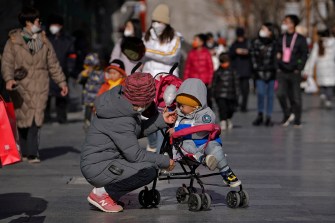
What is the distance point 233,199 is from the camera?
9742mm

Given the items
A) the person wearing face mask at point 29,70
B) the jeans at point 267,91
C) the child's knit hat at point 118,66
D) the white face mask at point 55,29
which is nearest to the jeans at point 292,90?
the jeans at point 267,91

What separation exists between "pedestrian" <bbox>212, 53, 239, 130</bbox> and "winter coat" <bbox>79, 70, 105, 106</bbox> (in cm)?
217

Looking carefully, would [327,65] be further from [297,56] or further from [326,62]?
[297,56]

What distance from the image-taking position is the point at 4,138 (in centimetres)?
841

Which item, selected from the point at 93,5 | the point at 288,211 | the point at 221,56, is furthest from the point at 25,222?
the point at 93,5

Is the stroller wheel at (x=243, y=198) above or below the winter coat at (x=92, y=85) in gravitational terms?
above

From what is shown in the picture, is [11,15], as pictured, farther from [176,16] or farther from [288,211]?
[176,16]

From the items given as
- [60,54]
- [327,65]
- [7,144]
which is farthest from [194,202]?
[327,65]

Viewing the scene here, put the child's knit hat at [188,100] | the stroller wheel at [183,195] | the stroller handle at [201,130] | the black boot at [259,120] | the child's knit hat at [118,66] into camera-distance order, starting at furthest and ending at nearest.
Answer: the black boot at [259,120] < the child's knit hat at [118,66] < the stroller wheel at [183,195] < the child's knit hat at [188,100] < the stroller handle at [201,130]

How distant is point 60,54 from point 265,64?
12.1 feet

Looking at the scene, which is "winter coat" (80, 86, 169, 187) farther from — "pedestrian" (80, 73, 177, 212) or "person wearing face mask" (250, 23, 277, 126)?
"person wearing face mask" (250, 23, 277, 126)

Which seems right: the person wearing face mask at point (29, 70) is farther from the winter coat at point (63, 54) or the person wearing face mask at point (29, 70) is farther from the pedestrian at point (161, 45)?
the winter coat at point (63, 54)

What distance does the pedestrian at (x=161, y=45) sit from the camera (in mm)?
13695

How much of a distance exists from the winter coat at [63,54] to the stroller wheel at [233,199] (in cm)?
1067
